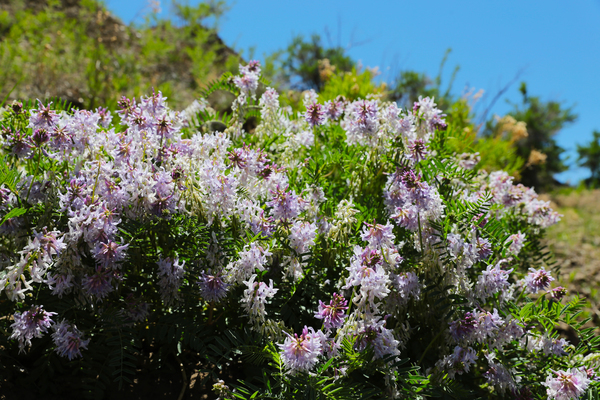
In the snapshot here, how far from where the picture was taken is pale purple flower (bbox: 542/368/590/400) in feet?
6.61

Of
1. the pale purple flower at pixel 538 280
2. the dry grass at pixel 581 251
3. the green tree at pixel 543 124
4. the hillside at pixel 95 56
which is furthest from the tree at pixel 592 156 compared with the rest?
the pale purple flower at pixel 538 280

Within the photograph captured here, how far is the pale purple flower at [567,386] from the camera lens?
2.02 meters

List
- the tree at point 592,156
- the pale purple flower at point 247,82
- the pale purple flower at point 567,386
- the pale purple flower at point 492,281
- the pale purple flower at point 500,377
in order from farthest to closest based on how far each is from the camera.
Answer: the tree at point 592,156 → the pale purple flower at point 247,82 → the pale purple flower at point 500,377 → the pale purple flower at point 492,281 → the pale purple flower at point 567,386

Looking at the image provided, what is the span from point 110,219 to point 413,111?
5.27ft

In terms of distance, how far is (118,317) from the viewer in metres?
1.95

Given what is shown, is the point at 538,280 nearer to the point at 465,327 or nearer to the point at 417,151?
the point at 465,327

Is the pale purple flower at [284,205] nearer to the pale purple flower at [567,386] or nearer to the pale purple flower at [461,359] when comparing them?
the pale purple flower at [461,359]

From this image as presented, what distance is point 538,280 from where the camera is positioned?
2.29 meters

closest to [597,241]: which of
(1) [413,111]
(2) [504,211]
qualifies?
(2) [504,211]

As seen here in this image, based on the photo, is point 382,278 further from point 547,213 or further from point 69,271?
point 547,213

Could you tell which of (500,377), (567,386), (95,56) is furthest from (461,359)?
(95,56)

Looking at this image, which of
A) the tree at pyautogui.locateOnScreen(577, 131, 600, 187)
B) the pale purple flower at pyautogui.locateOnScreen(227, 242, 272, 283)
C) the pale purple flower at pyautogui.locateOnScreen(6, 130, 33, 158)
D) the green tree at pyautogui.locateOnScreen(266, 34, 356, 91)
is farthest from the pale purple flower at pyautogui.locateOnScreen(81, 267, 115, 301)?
the tree at pyautogui.locateOnScreen(577, 131, 600, 187)

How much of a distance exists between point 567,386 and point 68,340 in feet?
6.89

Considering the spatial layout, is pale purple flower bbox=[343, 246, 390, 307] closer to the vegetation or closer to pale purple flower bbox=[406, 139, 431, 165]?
the vegetation
